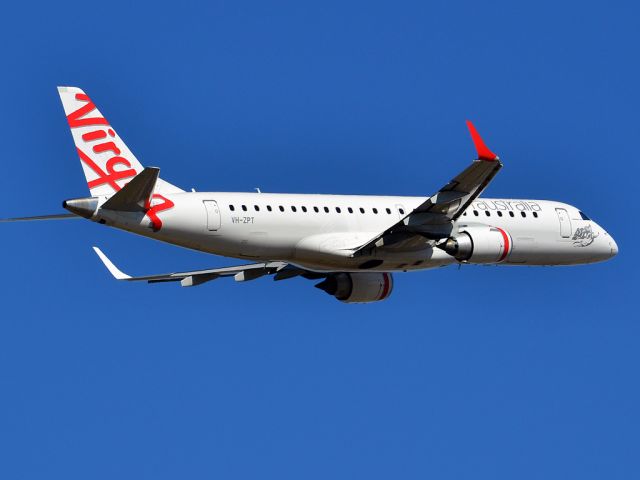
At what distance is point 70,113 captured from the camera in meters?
43.2

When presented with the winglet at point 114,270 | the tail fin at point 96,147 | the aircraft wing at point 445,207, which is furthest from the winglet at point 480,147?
the winglet at point 114,270

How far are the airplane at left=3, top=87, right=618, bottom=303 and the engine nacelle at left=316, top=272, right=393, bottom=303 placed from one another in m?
0.03

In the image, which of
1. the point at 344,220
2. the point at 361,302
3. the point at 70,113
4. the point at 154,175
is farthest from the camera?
the point at 361,302

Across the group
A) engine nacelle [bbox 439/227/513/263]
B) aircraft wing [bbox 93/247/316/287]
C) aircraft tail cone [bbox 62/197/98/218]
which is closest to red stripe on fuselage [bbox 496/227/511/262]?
engine nacelle [bbox 439/227/513/263]

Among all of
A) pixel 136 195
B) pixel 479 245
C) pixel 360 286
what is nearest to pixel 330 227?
pixel 360 286

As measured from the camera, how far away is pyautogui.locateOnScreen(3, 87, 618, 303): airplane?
42594 mm

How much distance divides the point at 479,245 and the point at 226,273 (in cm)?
887

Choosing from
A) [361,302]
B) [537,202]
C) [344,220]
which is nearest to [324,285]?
[361,302]

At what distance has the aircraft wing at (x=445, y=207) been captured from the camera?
41.7m

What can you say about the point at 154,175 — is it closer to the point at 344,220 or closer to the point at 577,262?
the point at 344,220

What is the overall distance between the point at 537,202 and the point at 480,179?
895cm

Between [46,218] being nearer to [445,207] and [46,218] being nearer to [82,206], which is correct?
[82,206]

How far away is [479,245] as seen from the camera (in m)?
45.9

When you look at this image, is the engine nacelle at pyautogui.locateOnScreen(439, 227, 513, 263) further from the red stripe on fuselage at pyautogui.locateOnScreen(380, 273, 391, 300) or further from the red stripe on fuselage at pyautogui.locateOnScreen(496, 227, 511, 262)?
the red stripe on fuselage at pyautogui.locateOnScreen(380, 273, 391, 300)
